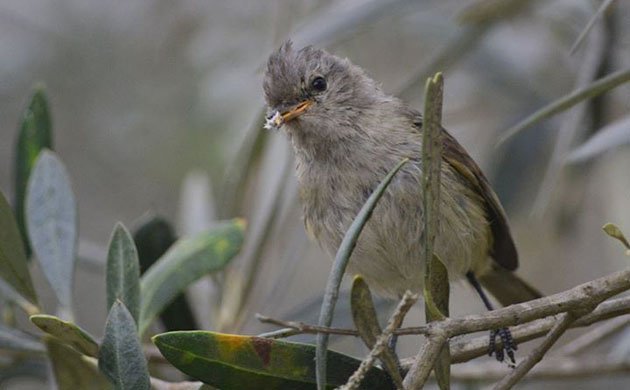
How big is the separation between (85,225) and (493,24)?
2.83 meters

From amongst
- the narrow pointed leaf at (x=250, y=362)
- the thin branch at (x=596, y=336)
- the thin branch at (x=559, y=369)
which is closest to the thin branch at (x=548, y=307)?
the narrow pointed leaf at (x=250, y=362)

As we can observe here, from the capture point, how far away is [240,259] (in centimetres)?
342

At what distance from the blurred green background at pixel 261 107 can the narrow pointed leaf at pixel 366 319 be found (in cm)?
119

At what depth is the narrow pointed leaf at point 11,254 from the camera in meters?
2.21

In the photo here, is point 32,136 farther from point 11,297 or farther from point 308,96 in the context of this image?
point 308,96

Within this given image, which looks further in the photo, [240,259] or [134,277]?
[240,259]

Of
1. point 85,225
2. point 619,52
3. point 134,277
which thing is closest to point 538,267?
point 619,52

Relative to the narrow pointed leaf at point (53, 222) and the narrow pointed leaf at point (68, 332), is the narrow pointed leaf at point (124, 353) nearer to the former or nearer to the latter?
the narrow pointed leaf at point (68, 332)

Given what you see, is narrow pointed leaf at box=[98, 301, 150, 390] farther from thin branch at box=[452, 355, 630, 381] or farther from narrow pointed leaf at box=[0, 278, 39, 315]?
thin branch at box=[452, 355, 630, 381]

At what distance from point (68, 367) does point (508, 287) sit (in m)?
1.86

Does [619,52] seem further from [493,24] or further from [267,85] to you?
[267,85]

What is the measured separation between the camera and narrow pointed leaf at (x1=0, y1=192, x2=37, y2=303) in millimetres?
2215

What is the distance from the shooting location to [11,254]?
7.39 ft

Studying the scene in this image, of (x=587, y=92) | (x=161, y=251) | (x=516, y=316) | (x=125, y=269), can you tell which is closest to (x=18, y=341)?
(x=125, y=269)
